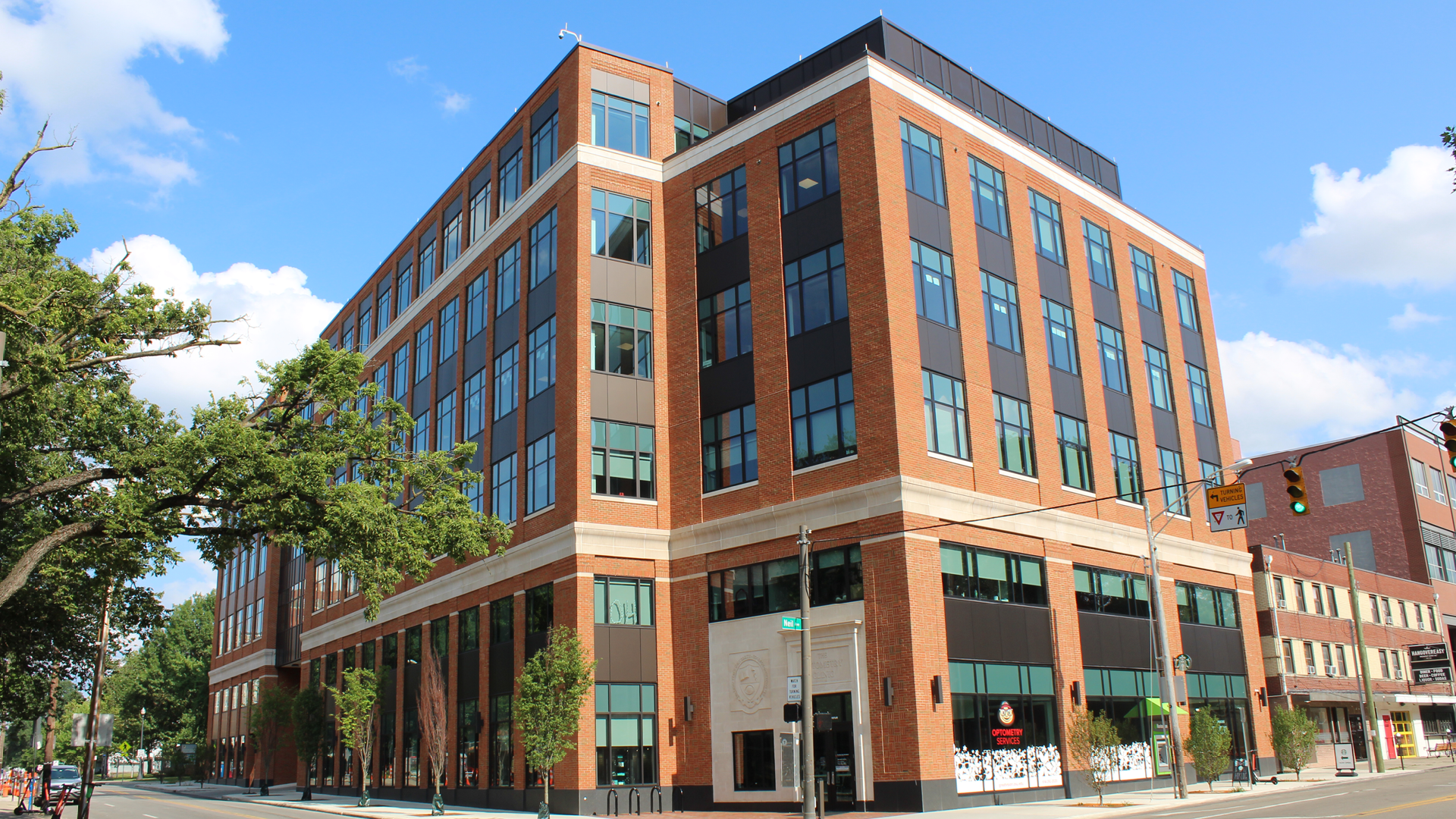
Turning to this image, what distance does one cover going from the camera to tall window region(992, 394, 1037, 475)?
36.4 m

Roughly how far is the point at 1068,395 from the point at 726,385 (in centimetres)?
1308

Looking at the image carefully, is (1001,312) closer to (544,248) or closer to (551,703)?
(544,248)

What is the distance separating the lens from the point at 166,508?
87.2 feet

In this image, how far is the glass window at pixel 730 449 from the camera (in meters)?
37.0

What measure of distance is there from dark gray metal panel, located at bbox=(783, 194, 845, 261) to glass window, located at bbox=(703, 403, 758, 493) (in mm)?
5735

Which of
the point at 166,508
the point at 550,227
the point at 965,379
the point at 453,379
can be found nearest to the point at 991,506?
the point at 965,379

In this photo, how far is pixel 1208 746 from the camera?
117 feet

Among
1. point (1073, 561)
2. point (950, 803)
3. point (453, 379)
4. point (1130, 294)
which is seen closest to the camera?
point (950, 803)

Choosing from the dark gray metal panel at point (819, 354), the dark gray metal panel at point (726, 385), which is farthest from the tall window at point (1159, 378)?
the dark gray metal panel at point (726, 385)

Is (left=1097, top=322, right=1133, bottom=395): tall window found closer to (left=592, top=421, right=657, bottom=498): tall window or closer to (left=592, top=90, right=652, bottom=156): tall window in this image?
(left=592, top=421, right=657, bottom=498): tall window

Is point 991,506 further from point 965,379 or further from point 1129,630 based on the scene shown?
point 1129,630

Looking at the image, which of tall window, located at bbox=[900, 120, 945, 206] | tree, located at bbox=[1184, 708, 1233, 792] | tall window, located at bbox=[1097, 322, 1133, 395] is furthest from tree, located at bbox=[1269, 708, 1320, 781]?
tall window, located at bbox=[900, 120, 945, 206]

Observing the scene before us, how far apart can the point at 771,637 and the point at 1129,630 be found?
14284 millimetres

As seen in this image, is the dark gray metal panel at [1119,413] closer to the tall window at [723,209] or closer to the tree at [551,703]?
the tall window at [723,209]
